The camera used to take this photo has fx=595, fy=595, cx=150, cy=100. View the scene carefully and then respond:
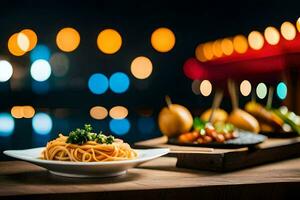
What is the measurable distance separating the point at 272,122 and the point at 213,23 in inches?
1162

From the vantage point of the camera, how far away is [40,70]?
104 feet

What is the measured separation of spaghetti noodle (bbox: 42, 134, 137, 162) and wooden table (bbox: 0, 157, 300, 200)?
2.6 inches

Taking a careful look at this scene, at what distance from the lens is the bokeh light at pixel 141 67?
3405 centimetres

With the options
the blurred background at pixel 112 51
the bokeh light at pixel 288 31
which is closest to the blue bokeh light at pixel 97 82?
the blurred background at pixel 112 51

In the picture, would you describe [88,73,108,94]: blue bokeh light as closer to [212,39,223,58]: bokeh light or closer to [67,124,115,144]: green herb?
[212,39,223,58]: bokeh light

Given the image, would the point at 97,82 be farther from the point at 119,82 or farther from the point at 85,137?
the point at 85,137

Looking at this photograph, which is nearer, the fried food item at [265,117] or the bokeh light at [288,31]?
the fried food item at [265,117]

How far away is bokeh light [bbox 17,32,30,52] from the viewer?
30453mm

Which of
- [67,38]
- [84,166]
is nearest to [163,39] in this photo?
[67,38]

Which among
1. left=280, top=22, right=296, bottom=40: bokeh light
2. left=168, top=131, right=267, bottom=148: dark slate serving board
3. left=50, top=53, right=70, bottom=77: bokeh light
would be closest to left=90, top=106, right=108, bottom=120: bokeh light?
left=50, top=53, right=70, bottom=77: bokeh light

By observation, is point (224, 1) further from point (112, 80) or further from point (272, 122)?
point (272, 122)

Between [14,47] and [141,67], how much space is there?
7635 millimetres

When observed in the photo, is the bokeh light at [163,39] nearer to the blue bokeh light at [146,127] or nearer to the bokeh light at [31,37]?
the bokeh light at [31,37]

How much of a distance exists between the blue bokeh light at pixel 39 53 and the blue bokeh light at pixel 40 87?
1363 mm
